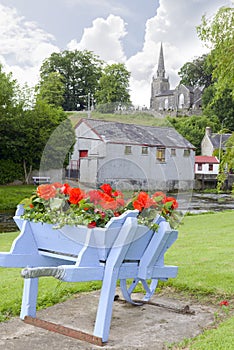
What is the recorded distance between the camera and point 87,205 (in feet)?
13.0

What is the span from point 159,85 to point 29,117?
75.2 m

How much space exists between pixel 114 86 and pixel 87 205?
1.95m

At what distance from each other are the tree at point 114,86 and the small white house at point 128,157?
17.8 inches

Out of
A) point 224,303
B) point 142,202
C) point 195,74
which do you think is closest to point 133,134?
point 142,202

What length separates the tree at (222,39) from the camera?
9.05m

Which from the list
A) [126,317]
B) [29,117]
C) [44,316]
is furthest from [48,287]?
[29,117]

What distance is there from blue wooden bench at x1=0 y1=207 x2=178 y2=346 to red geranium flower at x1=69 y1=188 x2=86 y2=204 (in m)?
0.26

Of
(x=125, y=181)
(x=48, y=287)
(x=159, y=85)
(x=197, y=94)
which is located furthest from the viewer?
(x=159, y=85)

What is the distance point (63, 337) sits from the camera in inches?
155

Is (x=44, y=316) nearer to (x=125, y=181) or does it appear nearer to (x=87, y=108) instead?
(x=125, y=181)

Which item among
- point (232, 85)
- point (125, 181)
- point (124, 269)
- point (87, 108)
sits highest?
point (232, 85)

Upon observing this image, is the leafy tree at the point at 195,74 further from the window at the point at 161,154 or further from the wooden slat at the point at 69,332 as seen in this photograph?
the wooden slat at the point at 69,332

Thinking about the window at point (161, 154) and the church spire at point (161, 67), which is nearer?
the window at point (161, 154)

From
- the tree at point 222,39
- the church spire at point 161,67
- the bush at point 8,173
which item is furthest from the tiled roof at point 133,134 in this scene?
the church spire at point 161,67
